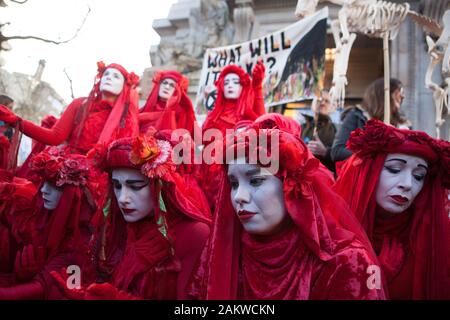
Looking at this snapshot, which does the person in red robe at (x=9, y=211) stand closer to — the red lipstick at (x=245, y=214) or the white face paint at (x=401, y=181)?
the red lipstick at (x=245, y=214)

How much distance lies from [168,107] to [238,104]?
0.70m

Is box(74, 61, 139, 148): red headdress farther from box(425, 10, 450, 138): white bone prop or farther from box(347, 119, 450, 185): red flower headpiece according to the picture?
box(425, 10, 450, 138): white bone prop

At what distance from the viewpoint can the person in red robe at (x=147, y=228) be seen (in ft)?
6.48

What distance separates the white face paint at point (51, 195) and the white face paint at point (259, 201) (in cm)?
131

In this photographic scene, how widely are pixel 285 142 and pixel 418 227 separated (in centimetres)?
80

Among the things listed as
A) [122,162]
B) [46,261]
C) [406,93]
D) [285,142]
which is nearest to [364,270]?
[285,142]

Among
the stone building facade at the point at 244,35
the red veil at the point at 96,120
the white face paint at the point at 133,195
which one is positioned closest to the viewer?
the white face paint at the point at 133,195

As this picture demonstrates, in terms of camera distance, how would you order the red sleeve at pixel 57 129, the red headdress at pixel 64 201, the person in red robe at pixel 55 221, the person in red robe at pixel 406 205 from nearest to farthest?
the person in red robe at pixel 406 205 < the person in red robe at pixel 55 221 < the red headdress at pixel 64 201 < the red sleeve at pixel 57 129

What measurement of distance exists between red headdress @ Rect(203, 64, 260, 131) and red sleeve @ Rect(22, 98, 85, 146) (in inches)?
47.2

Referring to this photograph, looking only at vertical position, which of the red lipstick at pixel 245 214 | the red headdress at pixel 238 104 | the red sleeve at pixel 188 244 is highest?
the red headdress at pixel 238 104

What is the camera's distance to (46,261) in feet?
7.79

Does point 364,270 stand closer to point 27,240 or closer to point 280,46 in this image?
point 27,240

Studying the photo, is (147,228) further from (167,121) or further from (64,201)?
(167,121)

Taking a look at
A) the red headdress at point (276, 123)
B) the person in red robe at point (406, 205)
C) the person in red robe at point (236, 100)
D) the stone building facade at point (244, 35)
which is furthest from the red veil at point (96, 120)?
the stone building facade at point (244, 35)
